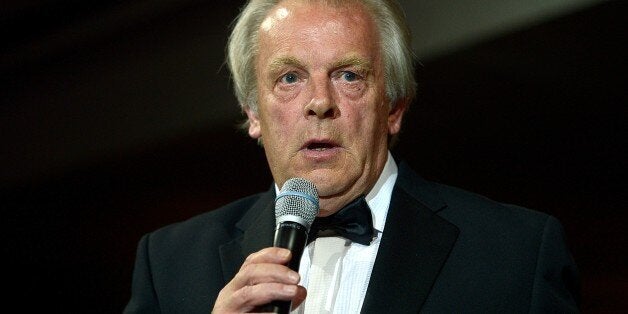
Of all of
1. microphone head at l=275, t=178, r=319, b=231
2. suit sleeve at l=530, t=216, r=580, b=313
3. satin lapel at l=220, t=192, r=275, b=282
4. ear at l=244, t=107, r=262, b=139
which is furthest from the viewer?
ear at l=244, t=107, r=262, b=139

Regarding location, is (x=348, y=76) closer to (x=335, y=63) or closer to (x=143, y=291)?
(x=335, y=63)

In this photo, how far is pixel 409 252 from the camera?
2.03 metres

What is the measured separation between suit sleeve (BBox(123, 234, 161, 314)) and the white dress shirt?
39 centimetres

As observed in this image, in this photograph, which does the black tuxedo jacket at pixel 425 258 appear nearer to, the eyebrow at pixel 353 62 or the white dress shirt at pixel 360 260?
the white dress shirt at pixel 360 260

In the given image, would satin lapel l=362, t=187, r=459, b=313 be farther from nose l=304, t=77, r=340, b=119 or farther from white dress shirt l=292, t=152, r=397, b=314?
nose l=304, t=77, r=340, b=119

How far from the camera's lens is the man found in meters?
1.98

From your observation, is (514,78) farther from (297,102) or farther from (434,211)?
(297,102)

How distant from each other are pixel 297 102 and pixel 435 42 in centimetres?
95

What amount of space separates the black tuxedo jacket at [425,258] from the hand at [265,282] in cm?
50

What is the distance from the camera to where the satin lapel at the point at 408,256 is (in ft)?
6.40

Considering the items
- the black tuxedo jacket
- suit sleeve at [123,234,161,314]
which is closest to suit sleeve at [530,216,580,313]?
the black tuxedo jacket

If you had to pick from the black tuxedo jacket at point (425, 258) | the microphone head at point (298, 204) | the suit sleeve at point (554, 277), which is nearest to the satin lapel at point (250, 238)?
the black tuxedo jacket at point (425, 258)

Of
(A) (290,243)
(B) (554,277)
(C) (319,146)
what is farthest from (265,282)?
(B) (554,277)

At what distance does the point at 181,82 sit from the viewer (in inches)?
132
